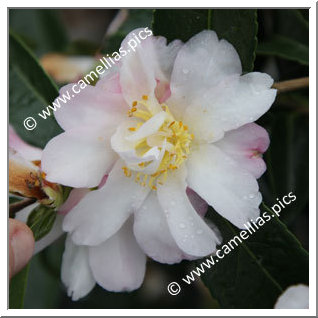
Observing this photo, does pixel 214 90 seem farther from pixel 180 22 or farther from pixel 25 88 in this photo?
pixel 25 88

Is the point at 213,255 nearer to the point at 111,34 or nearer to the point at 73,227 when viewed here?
the point at 73,227

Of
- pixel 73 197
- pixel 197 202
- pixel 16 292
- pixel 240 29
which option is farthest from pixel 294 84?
pixel 16 292

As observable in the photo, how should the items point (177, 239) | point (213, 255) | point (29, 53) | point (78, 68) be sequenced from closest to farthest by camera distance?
point (177, 239)
point (213, 255)
point (29, 53)
point (78, 68)

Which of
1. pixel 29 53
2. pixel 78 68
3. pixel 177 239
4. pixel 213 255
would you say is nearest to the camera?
pixel 177 239

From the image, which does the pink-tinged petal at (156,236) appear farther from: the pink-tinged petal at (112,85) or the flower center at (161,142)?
the pink-tinged petal at (112,85)

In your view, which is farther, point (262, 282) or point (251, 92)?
point (262, 282)

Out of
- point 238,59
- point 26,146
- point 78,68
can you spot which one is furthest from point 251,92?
point 78,68

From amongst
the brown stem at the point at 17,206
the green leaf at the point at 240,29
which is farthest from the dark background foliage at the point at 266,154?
the brown stem at the point at 17,206

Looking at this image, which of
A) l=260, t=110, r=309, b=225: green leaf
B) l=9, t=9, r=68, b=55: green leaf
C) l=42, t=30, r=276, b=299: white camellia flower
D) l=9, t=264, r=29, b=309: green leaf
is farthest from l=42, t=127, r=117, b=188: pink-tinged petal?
l=9, t=9, r=68, b=55: green leaf
